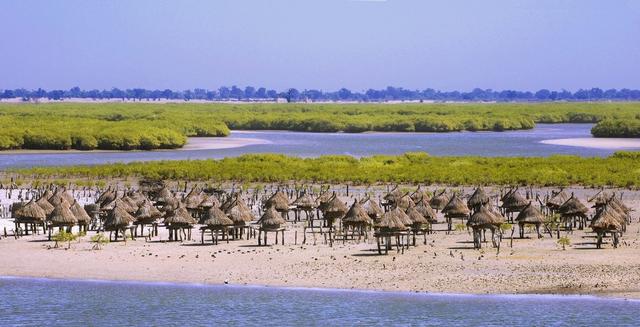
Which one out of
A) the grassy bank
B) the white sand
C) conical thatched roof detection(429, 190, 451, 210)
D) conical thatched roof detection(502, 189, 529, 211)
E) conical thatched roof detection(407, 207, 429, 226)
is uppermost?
conical thatched roof detection(407, 207, 429, 226)

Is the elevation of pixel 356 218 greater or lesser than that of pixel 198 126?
greater

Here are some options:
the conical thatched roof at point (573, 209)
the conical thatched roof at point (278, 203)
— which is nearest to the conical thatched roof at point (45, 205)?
the conical thatched roof at point (278, 203)

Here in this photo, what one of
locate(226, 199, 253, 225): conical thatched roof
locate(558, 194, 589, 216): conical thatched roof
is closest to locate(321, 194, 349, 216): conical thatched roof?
locate(226, 199, 253, 225): conical thatched roof

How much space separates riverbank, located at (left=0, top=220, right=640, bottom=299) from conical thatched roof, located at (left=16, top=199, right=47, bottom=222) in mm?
883

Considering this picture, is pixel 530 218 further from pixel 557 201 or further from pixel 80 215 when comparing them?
pixel 80 215

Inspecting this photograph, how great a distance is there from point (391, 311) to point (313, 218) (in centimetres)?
1796

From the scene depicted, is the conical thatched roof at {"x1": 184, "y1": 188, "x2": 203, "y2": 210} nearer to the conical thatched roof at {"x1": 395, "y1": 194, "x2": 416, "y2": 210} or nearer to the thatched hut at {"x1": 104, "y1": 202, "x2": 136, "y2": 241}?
the thatched hut at {"x1": 104, "y1": 202, "x2": 136, "y2": 241}

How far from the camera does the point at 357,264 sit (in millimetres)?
32031

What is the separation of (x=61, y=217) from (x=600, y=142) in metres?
76.6

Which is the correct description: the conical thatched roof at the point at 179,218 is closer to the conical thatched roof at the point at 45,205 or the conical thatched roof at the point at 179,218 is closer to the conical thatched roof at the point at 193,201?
the conical thatched roof at the point at 45,205

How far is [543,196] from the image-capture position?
2010 inches

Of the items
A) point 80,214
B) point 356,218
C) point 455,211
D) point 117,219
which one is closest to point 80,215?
point 80,214

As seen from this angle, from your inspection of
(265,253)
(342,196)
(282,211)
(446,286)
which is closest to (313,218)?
(282,211)

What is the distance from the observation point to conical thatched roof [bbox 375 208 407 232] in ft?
112
